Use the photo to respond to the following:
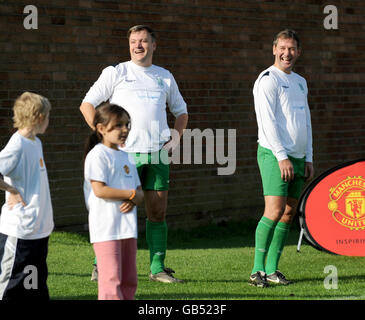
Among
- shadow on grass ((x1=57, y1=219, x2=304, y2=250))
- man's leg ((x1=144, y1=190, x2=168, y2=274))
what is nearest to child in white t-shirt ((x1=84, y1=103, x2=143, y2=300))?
man's leg ((x1=144, y1=190, x2=168, y2=274))

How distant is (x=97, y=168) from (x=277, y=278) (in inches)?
102

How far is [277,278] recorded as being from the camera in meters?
6.92

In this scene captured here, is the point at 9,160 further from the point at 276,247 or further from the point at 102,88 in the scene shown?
the point at 276,247

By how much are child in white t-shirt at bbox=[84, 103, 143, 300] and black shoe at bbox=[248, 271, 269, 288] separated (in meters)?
1.96

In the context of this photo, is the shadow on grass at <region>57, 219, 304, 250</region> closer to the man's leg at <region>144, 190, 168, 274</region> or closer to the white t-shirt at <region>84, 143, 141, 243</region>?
the man's leg at <region>144, 190, 168, 274</region>

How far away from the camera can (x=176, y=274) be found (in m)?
7.48

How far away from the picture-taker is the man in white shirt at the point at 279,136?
6.67 metres

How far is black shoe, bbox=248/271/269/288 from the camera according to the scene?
6.71 metres

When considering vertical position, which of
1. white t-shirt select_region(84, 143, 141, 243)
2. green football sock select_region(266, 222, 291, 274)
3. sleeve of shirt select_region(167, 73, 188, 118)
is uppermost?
sleeve of shirt select_region(167, 73, 188, 118)

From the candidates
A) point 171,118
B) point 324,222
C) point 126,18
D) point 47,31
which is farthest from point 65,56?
point 324,222

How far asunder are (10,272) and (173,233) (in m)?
5.56

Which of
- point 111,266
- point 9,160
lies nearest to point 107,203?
point 111,266

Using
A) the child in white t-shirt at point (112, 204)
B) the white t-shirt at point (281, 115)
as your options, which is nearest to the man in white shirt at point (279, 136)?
the white t-shirt at point (281, 115)

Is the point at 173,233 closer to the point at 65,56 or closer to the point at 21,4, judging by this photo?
the point at 65,56
